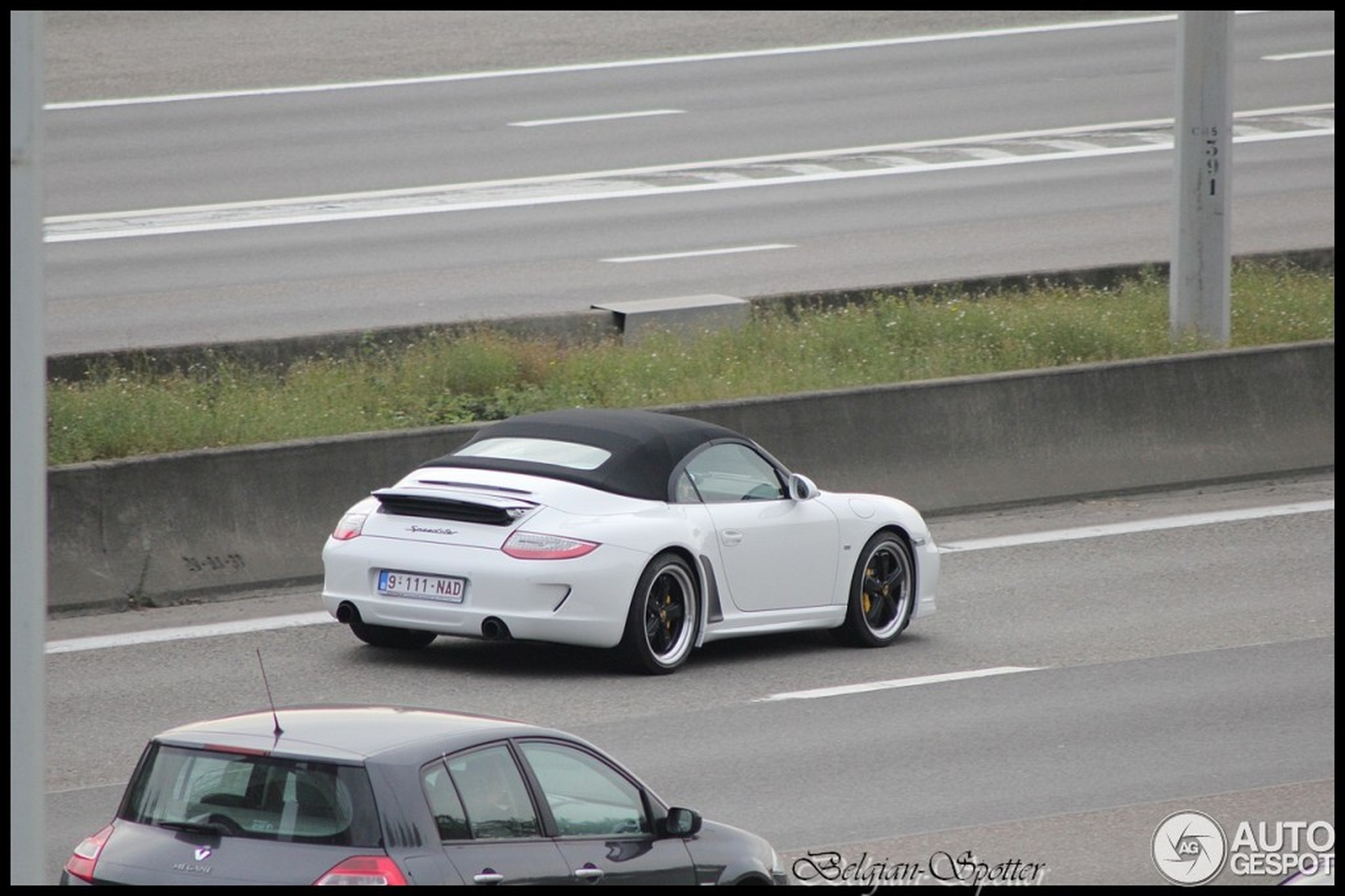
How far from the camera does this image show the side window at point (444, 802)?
6.37 metres

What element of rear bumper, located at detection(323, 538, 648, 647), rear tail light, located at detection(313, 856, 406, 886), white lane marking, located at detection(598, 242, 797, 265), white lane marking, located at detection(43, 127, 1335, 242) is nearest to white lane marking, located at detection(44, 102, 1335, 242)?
white lane marking, located at detection(43, 127, 1335, 242)

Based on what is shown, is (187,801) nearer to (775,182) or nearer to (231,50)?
(775,182)

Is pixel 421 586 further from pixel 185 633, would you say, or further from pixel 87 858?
pixel 87 858

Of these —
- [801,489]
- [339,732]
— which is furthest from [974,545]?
[339,732]

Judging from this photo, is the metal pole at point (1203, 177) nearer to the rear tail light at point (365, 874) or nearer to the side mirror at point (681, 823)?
the side mirror at point (681, 823)

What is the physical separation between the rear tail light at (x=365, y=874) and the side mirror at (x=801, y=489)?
7.01m

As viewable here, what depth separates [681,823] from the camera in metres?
7.02

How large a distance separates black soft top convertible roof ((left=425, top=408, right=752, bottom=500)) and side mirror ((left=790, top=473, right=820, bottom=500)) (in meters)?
0.37

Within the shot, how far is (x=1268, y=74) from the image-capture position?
3916 cm

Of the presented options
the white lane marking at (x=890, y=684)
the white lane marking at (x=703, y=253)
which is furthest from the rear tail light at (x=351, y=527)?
the white lane marking at (x=703, y=253)

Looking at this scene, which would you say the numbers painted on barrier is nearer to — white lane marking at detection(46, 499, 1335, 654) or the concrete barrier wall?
the concrete barrier wall

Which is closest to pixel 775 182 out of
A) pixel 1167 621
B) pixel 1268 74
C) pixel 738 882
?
pixel 1268 74

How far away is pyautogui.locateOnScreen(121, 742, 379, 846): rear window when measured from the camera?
620 cm

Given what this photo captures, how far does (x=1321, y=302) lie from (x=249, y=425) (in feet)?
38.2
